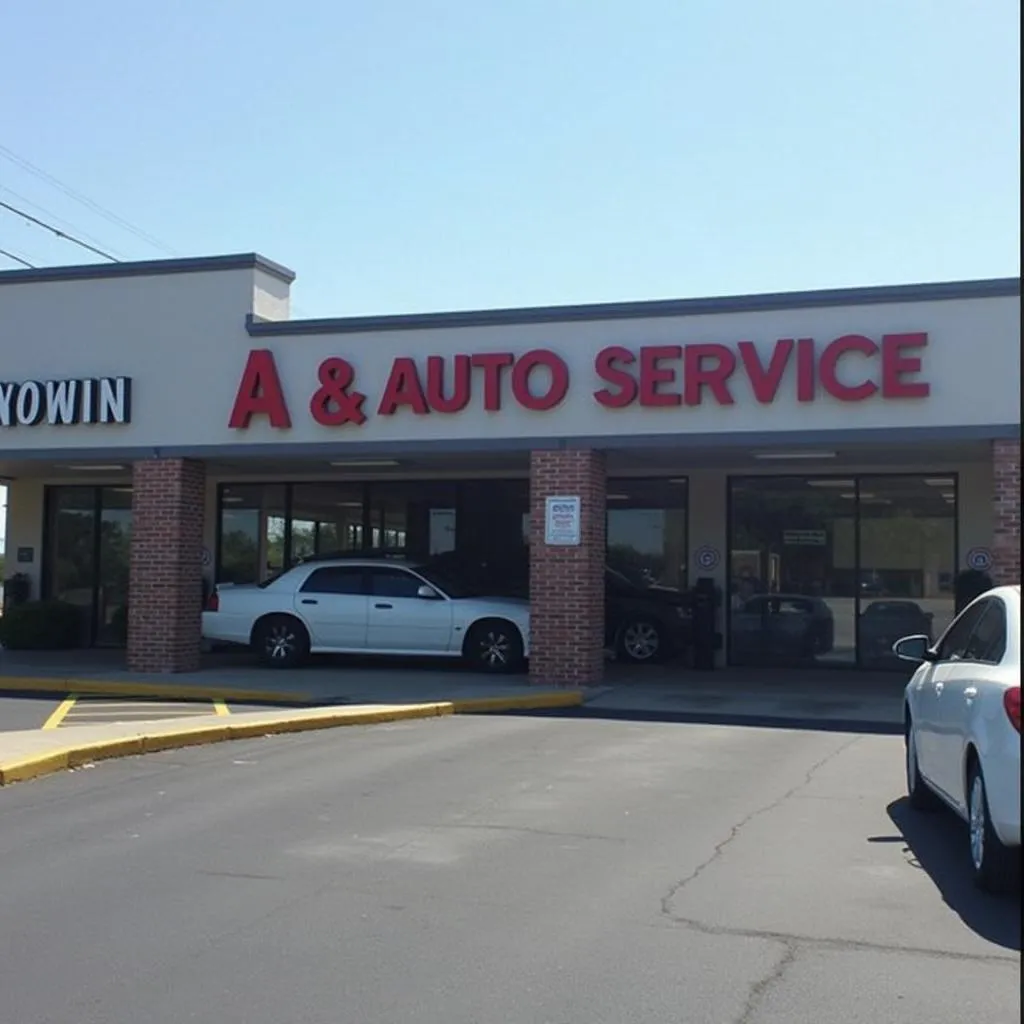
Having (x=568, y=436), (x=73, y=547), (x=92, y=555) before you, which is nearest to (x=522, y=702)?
(x=568, y=436)

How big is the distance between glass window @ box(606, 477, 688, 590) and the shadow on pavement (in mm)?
11558

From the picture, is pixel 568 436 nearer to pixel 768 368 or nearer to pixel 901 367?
pixel 768 368

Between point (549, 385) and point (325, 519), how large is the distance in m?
7.30

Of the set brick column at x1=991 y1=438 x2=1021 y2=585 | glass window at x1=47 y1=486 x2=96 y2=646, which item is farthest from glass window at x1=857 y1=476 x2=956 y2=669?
glass window at x1=47 y1=486 x2=96 y2=646

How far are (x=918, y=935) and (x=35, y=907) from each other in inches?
165

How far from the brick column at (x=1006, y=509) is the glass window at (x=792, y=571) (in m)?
4.66

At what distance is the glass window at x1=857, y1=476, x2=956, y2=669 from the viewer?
64.3ft

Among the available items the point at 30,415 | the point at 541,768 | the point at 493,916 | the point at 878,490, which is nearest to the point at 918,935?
the point at 493,916

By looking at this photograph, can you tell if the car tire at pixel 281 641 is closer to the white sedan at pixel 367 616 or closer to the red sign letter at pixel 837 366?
the white sedan at pixel 367 616

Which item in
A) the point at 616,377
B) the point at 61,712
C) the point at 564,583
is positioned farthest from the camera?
the point at 564,583

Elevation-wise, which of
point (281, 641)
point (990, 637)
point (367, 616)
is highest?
point (990, 637)

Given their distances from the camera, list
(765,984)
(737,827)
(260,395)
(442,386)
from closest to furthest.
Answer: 1. (765,984)
2. (737,827)
3. (442,386)
4. (260,395)

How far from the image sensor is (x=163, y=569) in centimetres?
1858

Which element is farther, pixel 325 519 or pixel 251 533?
pixel 251 533
